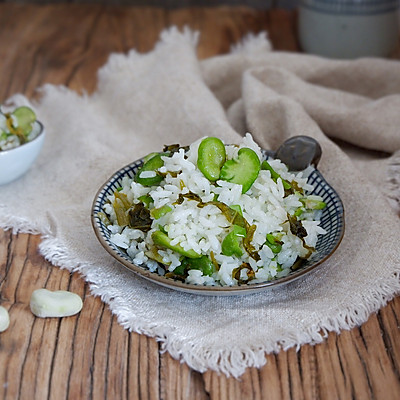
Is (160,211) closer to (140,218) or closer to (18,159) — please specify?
(140,218)

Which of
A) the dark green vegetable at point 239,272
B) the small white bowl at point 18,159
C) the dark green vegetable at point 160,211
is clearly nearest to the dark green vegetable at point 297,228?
the dark green vegetable at point 239,272

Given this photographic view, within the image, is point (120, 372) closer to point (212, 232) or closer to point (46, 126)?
point (212, 232)

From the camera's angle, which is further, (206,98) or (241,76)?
(241,76)

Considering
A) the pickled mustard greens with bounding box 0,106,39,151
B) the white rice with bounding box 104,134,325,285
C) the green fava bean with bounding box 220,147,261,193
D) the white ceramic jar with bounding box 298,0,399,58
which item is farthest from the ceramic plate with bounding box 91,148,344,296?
the white ceramic jar with bounding box 298,0,399,58

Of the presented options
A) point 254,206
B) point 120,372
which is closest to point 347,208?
point 254,206

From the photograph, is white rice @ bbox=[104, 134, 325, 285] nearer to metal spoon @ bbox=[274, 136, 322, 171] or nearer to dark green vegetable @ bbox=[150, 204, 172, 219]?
dark green vegetable @ bbox=[150, 204, 172, 219]

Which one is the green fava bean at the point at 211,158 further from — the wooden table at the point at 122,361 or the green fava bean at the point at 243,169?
the wooden table at the point at 122,361

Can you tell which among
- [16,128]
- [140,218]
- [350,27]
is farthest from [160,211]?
[350,27]
